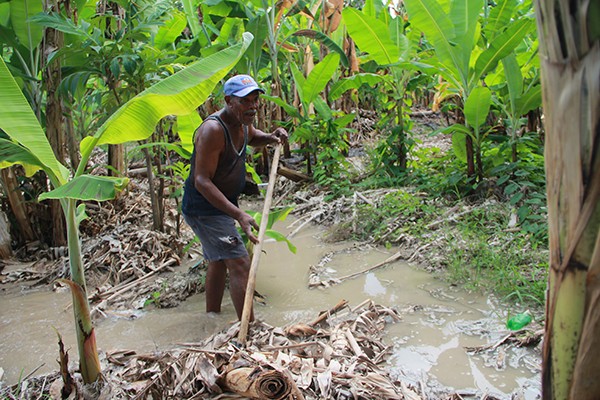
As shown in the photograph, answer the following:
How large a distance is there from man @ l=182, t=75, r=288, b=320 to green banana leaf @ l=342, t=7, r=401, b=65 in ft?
8.41

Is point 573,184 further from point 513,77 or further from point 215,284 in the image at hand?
point 513,77

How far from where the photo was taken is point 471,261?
3.78 metres

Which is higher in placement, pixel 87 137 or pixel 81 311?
pixel 87 137

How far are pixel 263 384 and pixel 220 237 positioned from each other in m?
1.37

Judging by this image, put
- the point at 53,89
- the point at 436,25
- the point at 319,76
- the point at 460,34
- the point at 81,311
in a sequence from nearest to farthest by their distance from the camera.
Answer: the point at 81,311 < the point at 53,89 < the point at 436,25 < the point at 460,34 < the point at 319,76

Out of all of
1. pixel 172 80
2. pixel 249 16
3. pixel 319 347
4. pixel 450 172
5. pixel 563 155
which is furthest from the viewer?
pixel 249 16

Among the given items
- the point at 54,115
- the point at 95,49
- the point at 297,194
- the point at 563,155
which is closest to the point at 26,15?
the point at 95,49

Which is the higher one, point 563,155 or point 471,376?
point 563,155

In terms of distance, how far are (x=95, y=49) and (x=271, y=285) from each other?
2.54 meters

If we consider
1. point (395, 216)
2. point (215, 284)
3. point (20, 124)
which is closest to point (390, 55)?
point (395, 216)

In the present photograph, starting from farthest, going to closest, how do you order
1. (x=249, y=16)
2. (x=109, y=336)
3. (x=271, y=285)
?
(x=249, y=16), (x=271, y=285), (x=109, y=336)

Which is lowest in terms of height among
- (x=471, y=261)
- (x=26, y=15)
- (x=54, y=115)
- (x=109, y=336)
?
(x=109, y=336)

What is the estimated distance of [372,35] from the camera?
5246mm

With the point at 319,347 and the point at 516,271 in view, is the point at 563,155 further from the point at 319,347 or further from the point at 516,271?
the point at 516,271
